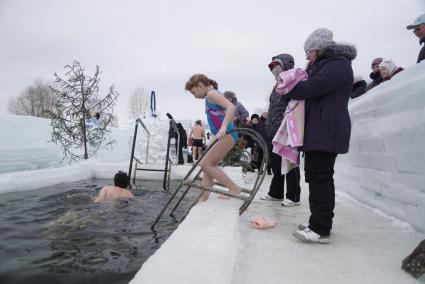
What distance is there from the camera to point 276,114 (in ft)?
13.1

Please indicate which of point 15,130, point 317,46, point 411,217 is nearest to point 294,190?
point 411,217

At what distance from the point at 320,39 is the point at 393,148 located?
1386 millimetres

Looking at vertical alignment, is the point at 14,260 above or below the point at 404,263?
below

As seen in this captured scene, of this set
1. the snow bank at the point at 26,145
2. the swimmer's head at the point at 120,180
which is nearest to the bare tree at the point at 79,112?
the snow bank at the point at 26,145

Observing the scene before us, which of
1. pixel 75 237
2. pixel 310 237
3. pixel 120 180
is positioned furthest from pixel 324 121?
pixel 120 180

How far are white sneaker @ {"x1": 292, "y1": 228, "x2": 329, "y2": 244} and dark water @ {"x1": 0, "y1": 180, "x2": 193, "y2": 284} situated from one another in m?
1.26

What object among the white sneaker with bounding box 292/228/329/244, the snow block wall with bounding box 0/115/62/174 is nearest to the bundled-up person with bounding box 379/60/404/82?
the white sneaker with bounding box 292/228/329/244

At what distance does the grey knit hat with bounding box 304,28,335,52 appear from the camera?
2.53 meters

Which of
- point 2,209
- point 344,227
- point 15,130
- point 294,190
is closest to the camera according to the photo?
point 344,227

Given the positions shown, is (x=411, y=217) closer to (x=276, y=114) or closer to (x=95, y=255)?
(x=276, y=114)

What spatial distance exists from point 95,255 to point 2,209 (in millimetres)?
2463

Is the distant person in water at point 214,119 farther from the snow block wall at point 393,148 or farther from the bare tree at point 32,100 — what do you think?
the bare tree at point 32,100

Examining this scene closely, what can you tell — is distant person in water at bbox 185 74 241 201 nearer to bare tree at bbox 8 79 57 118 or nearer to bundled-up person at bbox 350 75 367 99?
bundled-up person at bbox 350 75 367 99

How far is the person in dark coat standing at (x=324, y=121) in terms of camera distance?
241 centimetres
